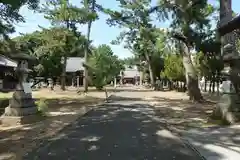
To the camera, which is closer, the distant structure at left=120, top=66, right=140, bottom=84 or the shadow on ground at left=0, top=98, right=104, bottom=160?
the shadow on ground at left=0, top=98, right=104, bottom=160

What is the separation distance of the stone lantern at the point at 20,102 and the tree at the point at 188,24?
45.1ft

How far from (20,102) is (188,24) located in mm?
Result: 15383

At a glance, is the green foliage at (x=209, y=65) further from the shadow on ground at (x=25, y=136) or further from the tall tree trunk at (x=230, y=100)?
the shadow on ground at (x=25, y=136)

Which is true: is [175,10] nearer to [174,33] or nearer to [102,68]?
[174,33]

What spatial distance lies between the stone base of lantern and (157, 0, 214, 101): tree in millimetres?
14204

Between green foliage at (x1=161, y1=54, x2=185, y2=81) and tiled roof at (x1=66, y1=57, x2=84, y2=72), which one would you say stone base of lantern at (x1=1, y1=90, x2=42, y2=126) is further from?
tiled roof at (x1=66, y1=57, x2=84, y2=72)

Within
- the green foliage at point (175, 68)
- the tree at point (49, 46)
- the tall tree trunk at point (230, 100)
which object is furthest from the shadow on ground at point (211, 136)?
the green foliage at point (175, 68)

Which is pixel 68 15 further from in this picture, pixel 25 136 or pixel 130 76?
pixel 130 76

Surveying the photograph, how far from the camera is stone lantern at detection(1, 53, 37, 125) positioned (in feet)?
47.0

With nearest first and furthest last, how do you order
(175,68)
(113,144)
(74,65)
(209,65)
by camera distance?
(113,144)
(209,65)
(175,68)
(74,65)

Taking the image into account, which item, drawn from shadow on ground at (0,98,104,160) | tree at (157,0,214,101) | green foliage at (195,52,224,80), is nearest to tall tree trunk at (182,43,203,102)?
tree at (157,0,214,101)

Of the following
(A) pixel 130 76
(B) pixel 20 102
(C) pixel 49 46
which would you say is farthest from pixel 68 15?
(A) pixel 130 76

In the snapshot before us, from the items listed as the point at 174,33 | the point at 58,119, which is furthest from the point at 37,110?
the point at 174,33

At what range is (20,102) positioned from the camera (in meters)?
14.8
